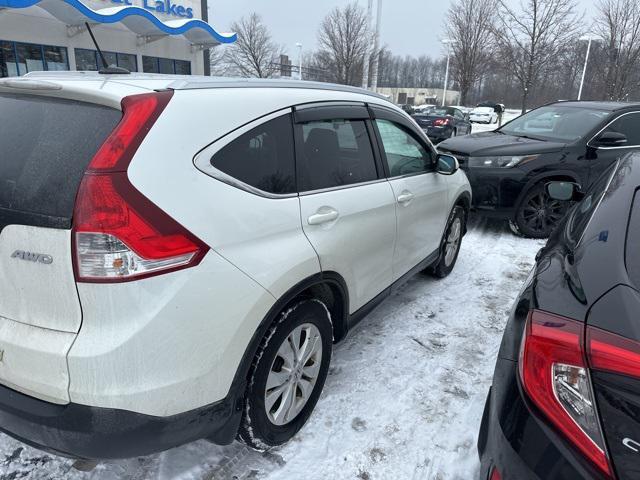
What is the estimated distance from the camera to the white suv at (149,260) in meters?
1.64

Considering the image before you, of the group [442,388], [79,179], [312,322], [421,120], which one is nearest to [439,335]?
[442,388]

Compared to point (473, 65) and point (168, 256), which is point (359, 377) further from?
point (473, 65)

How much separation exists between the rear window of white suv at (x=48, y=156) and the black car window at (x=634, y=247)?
1831 mm

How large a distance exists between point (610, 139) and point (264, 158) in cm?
580

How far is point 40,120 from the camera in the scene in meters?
1.90

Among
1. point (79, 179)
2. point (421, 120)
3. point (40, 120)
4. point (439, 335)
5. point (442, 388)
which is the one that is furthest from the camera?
point (421, 120)

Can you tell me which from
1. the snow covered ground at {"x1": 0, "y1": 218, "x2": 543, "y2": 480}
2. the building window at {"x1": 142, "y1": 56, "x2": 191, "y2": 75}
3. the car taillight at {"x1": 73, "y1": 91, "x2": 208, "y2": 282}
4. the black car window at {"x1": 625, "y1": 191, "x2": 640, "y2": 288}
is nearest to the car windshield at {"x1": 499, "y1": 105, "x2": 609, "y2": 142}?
the snow covered ground at {"x1": 0, "y1": 218, "x2": 543, "y2": 480}

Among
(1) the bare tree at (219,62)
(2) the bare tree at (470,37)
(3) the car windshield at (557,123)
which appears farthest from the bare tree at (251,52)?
(3) the car windshield at (557,123)

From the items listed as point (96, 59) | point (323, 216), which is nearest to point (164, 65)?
point (96, 59)

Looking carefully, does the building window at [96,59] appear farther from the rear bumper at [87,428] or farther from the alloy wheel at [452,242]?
the rear bumper at [87,428]

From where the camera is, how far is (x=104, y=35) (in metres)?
19.9

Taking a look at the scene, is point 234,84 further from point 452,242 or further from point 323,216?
point 452,242

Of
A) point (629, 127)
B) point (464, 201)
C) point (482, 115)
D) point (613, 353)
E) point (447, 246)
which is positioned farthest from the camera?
point (482, 115)

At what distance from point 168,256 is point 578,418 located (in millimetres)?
1377
